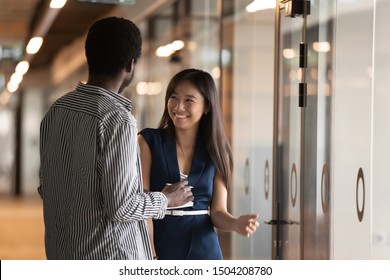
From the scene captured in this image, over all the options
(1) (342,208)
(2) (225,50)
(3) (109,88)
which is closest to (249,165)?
(2) (225,50)

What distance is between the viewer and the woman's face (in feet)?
12.0

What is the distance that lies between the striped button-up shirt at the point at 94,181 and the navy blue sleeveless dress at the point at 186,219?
60cm

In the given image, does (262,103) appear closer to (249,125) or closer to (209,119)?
(249,125)

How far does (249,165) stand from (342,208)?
2342mm

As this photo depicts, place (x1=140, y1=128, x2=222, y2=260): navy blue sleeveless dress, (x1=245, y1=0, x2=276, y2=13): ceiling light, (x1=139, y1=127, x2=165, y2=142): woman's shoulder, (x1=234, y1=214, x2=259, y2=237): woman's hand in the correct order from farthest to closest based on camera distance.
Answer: (x1=245, y1=0, x2=276, y2=13): ceiling light < (x1=139, y1=127, x2=165, y2=142): woman's shoulder < (x1=140, y1=128, x2=222, y2=260): navy blue sleeveless dress < (x1=234, y1=214, x2=259, y2=237): woman's hand

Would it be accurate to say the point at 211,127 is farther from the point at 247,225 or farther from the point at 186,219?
the point at 247,225

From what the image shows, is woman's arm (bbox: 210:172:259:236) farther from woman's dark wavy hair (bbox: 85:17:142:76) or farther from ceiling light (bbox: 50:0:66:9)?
ceiling light (bbox: 50:0:66:9)

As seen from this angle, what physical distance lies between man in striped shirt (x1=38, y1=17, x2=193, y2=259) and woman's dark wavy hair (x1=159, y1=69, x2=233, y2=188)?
683 millimetres

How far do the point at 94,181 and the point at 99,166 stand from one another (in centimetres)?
5

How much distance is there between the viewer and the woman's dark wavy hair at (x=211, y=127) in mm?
3625

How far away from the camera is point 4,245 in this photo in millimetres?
9156

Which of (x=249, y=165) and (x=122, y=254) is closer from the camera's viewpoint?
(x=122, y=254)

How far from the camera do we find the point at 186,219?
357 cm

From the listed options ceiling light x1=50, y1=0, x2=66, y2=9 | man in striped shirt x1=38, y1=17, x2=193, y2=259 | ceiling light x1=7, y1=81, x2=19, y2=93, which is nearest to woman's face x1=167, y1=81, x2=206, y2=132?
man in striped shirt x1=38, y1=17, x2=193, y2=259
